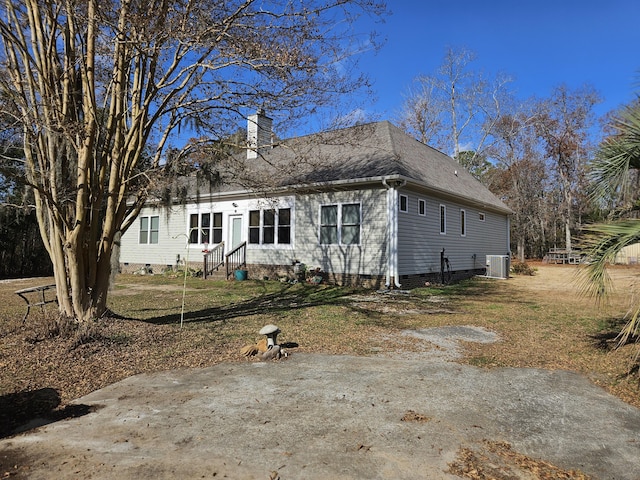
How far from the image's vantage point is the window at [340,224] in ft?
45.7

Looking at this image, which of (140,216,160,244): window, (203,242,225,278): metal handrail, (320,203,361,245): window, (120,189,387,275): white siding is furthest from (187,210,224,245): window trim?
(320,203,361,245): window

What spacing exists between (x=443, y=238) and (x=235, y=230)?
26.4ft

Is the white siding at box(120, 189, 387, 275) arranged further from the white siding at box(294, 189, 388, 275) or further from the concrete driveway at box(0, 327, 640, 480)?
the concrete driveway at box(0, 327, 640, 480)

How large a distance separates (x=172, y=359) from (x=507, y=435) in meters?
4.05

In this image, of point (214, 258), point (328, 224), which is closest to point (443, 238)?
point (328, 224)

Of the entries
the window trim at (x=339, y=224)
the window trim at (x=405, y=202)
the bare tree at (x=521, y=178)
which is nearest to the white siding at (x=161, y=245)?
the window trim at (x=339, y=224)

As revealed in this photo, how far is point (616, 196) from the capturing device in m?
5.11

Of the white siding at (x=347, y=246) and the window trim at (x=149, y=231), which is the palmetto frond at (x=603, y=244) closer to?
the white siding at (x=347, y=246)

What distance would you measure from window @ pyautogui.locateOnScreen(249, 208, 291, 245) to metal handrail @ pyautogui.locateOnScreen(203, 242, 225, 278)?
157 cm

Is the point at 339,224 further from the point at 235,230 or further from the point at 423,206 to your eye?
the point at 235,230

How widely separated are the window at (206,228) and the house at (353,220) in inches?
1.6

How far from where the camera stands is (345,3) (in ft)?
21.7

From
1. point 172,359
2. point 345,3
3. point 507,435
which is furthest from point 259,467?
point 345,3

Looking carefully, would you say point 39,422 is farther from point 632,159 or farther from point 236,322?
point 632,159
